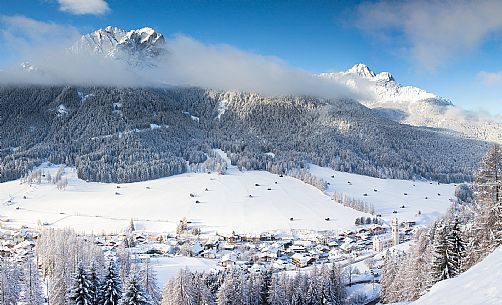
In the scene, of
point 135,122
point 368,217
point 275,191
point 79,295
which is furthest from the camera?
point 135,122

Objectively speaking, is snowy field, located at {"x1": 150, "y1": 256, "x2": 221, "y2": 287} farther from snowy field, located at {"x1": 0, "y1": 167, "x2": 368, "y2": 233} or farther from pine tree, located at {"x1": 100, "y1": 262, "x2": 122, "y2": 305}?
pine tree, located at {"x1": 100, "y1": 262, "x2": 122, "y2": 305}

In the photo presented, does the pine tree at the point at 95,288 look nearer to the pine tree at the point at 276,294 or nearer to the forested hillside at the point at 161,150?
the pine tree at the point at 276,294

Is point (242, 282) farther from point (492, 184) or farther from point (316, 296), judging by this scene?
point (492, 184)

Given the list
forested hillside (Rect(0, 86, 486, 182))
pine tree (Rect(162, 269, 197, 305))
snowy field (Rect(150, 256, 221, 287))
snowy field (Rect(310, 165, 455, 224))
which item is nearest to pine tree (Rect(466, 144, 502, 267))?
pine tree (Rect(162, 269, 197, 305))

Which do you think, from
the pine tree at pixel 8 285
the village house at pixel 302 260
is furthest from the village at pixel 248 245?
the pine tree at pixel 8 285

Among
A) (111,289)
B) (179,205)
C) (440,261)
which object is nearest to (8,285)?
(111,289)

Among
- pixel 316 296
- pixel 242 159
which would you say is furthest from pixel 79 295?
pixel 242 159
